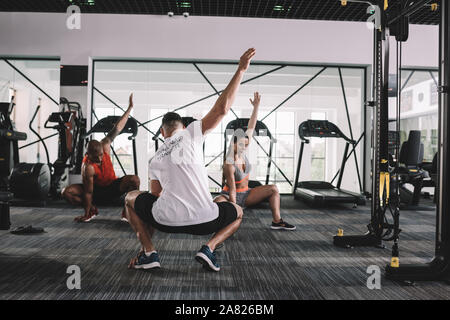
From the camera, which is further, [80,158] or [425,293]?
[80,158]

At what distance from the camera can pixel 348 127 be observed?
7.22 metres

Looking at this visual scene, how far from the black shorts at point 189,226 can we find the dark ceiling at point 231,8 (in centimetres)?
486

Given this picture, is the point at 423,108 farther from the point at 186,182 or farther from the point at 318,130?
the point at 186,182

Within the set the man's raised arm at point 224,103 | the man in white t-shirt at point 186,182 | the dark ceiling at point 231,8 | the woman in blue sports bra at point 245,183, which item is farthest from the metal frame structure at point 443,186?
the dark ceiling at point 231,8

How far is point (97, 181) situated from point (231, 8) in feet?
13.6

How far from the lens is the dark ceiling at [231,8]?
6074 mm

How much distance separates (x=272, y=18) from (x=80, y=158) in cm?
472

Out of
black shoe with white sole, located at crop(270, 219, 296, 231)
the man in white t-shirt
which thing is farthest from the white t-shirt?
black shoe with white sole, located at crop(270, 219, 296, 231)

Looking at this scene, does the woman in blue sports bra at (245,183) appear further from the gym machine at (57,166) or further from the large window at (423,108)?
the large window at (423,108)

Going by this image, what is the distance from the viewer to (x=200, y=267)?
256cm

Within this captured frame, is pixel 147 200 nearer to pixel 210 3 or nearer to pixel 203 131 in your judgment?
pixel 203 131

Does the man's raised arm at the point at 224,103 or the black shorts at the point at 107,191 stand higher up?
the man's raised arm at the point at 224,103

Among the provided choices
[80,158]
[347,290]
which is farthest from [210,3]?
[347,290]

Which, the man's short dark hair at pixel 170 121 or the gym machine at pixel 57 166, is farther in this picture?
the gym machine at pixel 57 166
